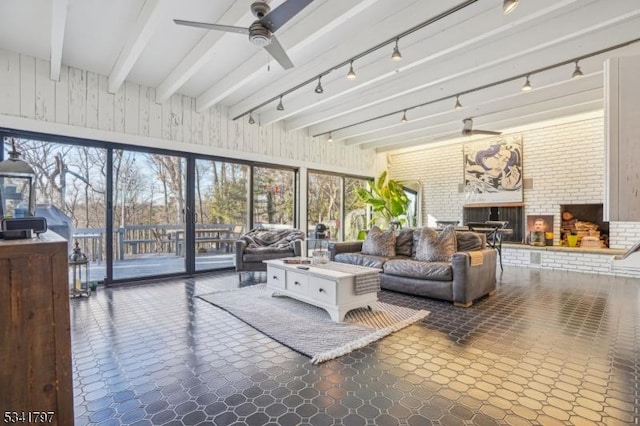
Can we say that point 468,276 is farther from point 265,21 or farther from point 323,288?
point 265,21

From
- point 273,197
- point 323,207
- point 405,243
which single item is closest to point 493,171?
point 405,243

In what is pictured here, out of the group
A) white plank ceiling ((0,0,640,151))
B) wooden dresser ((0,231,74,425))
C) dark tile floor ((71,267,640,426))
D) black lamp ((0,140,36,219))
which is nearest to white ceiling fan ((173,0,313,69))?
white plank ceiling ((0,0,640,151))

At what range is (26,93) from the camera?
13.3 ft

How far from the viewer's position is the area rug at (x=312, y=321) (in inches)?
103

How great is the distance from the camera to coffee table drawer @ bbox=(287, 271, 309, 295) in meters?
3.56

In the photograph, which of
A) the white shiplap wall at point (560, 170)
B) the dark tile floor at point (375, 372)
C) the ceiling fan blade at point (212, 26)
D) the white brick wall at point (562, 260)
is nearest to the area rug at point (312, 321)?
the dark tile floor at point (375, 372)

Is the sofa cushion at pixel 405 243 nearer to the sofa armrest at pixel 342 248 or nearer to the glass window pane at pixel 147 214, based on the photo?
the sofa armrest at pixel 342 248

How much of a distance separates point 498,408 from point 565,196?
6.09 metres

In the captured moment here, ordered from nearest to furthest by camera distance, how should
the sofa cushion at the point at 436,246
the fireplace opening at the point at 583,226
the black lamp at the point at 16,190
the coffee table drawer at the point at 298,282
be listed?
the black lamp at the point at 16,190 → the coffee table drawer at the point at 298,282 → the sofa cushion at the point at 436,246 → the fireplace opening at the point at 583,226

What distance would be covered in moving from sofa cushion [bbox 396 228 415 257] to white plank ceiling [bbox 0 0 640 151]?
2093 mm

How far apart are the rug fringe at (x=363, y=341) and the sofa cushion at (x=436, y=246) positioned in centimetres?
107

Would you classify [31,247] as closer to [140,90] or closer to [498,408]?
[498,408]

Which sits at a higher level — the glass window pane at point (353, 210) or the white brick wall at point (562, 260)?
the glass window pane at point (353, 210)

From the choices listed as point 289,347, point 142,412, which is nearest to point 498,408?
point 289,347
